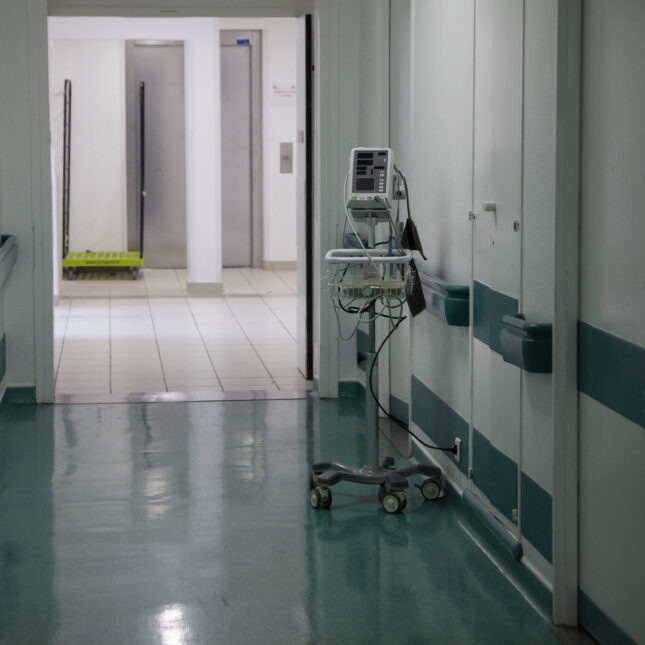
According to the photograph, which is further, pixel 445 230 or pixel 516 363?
pixel 445 230

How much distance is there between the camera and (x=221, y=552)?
4.03 metres

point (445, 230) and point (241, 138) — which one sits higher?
point (241, 138)

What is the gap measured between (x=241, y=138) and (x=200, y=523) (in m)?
9.75

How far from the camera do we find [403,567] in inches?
154

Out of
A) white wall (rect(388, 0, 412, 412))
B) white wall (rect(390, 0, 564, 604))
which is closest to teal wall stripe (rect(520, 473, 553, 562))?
white wall (rect(390, 0, 564, 604))

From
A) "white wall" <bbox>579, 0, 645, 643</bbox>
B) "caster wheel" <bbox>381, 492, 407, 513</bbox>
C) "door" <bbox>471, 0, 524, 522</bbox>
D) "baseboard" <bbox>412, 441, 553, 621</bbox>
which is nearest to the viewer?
"white wall" <bbox>579, 0, 645, 643</bbox>

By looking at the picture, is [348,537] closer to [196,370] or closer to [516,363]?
[516,363]

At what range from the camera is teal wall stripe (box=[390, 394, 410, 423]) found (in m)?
5.82

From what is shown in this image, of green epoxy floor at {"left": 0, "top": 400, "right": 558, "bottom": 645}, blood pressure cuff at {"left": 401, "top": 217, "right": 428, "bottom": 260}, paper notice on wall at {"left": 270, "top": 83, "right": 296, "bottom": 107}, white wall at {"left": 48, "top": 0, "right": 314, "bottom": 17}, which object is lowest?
green epoxy floor at {"left": 0, "top": 400, "right": 558, "bottom": 645}

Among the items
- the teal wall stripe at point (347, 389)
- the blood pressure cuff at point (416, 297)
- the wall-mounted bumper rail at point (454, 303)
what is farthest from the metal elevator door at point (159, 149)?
the wall-mounted bumper rail at point (454, 303)

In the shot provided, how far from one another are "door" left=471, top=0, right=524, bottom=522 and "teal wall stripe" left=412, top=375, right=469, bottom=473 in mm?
189

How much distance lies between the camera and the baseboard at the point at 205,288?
11541 millimetres

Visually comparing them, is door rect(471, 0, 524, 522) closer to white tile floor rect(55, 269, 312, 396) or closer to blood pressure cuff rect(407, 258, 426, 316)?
blood pressure cuff rect(407, 258, 426, 316)

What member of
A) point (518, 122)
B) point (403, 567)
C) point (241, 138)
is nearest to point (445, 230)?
point (518, 122)
